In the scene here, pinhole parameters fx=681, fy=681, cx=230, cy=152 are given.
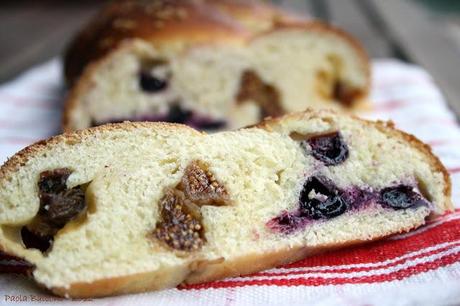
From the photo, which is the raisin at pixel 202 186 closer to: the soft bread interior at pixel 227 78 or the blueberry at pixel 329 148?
the blueberry at pixel 329 148


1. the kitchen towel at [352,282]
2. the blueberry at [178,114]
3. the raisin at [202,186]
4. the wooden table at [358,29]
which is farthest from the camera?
the wooden table at [358,29]

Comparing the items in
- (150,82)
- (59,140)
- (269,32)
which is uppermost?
(59,140)

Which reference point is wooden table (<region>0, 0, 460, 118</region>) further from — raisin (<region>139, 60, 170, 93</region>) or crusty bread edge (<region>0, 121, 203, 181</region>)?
crusty bread edge (<region>0, 121, 203, 181</region>)

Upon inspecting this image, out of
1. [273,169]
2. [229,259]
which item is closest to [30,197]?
[229,259]

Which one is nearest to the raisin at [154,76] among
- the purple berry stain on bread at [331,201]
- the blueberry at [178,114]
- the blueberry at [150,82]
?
the blueberry at [150,82]

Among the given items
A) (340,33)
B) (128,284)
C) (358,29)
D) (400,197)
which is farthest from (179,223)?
(358,29)

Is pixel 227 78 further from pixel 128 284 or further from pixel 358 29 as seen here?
pixel 358 29

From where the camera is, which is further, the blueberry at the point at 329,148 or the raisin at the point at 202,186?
the blueberry at the point at 329,148
